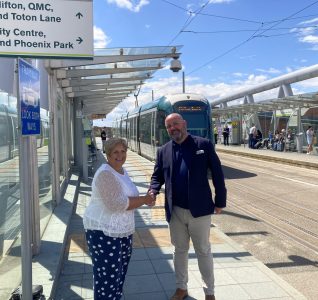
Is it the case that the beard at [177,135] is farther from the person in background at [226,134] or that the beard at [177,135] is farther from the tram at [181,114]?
the person in background at [226,134]

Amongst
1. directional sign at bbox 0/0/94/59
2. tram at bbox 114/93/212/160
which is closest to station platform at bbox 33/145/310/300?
directional sign at bbox 0/0/94/59

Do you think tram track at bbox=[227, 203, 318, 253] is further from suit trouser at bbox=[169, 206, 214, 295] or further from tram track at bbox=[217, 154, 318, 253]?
suit trouser at bbox=[169, 206, 214, 295]

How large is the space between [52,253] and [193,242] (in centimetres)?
193

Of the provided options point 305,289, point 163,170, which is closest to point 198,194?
point 163,170

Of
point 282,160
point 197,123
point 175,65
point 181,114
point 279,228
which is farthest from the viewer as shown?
point 282,160

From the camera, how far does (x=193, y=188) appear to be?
4.01 meters

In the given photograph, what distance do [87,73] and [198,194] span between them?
6.46 metres

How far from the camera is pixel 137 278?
16.3ft

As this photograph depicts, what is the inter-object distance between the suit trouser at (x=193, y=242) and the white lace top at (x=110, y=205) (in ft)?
2.63

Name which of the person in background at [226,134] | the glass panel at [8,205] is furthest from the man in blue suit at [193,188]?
the person in background at [226,134]

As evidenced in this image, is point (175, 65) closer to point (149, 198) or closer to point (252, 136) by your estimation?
point (149, 198)

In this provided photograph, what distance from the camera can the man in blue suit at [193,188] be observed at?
402 centimetres

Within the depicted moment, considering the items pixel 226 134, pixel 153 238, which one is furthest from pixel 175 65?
pixel 226 134

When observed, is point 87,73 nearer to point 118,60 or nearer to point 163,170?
point 118,60
